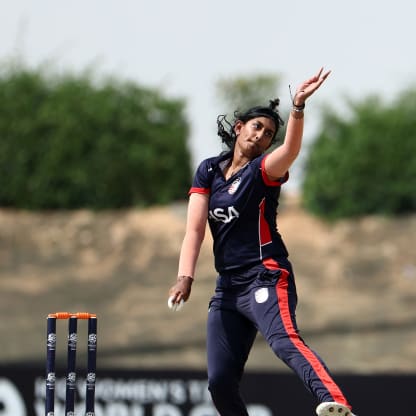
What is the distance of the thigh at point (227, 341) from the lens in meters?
5.30

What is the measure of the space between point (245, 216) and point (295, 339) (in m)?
0.69

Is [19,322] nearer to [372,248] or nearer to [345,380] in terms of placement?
[372,248]

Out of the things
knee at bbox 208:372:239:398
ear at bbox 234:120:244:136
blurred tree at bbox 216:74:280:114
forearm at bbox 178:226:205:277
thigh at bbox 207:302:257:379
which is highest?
blurred tree at bbox 216:74:280:114

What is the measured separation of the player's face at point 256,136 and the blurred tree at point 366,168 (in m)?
15.7

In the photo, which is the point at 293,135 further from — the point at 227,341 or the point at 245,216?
the point at 227,341

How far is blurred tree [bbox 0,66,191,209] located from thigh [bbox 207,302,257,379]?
16370mm

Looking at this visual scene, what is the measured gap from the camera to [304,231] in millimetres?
21172

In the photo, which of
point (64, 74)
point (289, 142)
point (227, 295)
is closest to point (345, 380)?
point (227, 295)

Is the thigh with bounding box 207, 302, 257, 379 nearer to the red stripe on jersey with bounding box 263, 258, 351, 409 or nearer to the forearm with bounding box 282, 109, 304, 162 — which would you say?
the red stripe on jersey with bounding box 263, 258, 351, 409

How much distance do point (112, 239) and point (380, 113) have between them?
241 inches

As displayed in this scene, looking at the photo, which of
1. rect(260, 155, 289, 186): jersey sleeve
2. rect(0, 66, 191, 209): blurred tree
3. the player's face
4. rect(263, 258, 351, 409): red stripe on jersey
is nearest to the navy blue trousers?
rect(263, 258, 351, 409): red stripe on jersey

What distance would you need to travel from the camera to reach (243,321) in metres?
5.40

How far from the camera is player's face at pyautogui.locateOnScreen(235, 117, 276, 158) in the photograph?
5.37 metres

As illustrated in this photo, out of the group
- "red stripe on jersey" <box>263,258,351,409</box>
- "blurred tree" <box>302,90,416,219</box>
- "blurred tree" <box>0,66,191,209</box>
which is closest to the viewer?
"red stripe on jersey" <box>263,258,351,409</box>
